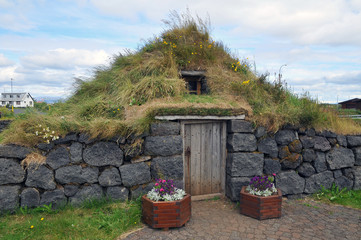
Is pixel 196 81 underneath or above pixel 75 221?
above

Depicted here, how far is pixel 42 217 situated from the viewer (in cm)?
517

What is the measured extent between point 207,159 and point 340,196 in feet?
11.9

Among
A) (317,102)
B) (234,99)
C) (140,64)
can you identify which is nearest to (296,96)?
(317,102)

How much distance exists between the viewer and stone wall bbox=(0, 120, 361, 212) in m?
5.32

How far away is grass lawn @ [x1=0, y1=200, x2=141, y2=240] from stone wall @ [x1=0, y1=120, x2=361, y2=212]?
19 centimetres

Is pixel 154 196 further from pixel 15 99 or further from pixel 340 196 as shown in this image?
pixel 15 99

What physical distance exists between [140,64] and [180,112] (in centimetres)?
283

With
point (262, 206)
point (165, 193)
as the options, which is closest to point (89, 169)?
point (165, 193)

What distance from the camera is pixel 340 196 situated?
6.73 m

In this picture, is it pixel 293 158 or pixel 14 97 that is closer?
pixel 293 158

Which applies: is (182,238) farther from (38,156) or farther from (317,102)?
(317,102)

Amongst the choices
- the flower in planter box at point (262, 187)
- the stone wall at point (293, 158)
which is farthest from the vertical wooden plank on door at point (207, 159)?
the flower in planter box at point (262, 187)

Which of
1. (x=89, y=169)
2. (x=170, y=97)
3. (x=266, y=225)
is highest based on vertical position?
(x=170, y=97)

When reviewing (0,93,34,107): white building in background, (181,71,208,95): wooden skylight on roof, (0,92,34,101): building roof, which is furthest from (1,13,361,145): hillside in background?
(0,92,34,101): building roof
